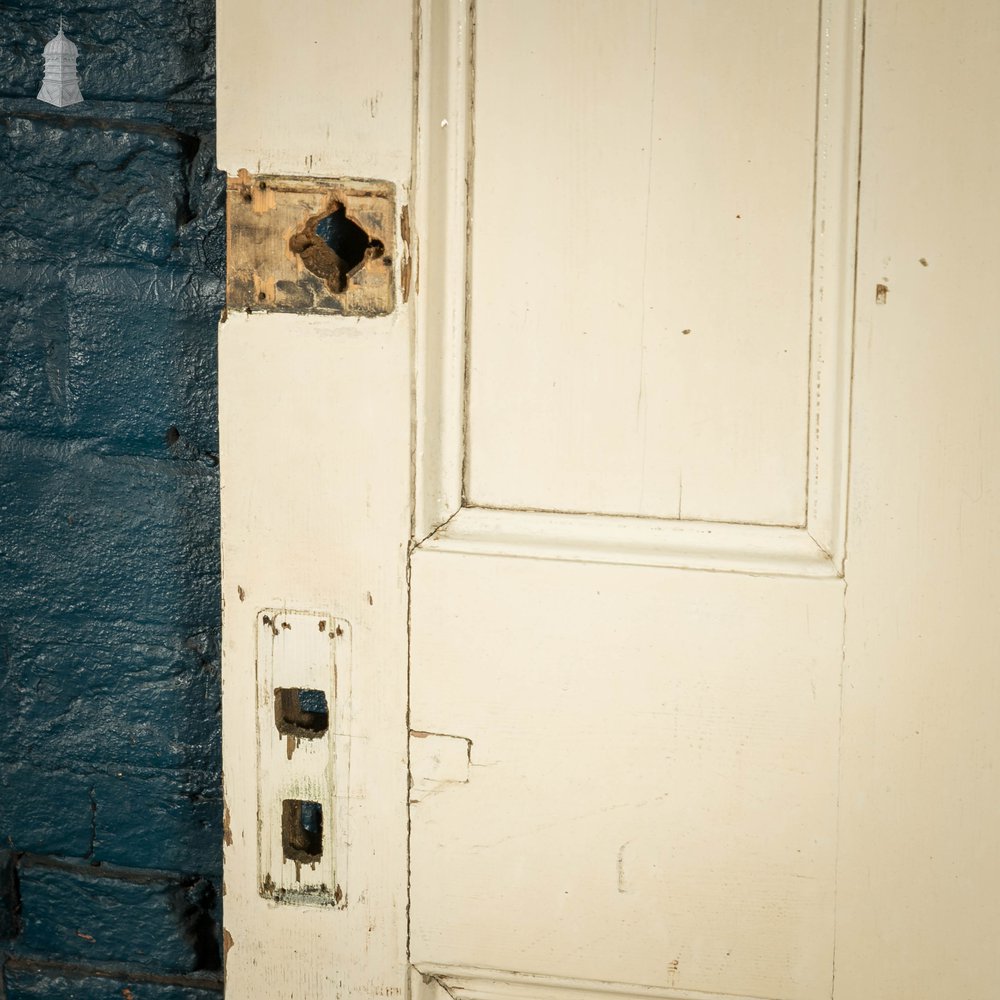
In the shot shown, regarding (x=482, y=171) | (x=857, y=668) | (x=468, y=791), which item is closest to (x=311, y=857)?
(x=468, y=791)

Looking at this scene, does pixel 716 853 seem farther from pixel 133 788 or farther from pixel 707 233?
pixel 133 788

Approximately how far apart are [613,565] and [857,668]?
0.74 feet

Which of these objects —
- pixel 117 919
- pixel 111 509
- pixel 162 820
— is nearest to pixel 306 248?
pixel 111 509

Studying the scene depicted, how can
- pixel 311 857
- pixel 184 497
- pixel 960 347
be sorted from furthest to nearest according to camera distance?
pixel 184 497, pixel 311 857, pixel 960 347

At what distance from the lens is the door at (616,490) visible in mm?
933

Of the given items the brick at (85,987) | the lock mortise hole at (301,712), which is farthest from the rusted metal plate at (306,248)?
the brick at (85,987)

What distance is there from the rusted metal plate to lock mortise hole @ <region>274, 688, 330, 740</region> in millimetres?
349

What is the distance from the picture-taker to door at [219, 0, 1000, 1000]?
93 cm

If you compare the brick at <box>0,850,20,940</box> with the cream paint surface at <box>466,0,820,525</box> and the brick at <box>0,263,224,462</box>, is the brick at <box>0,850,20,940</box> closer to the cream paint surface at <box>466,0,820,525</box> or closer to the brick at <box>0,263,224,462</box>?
the brick at <box>0,263,224,462</box>

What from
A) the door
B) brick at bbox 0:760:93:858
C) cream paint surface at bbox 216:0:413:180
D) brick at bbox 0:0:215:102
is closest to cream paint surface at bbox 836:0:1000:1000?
the door

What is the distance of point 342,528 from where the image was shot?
3.33ft

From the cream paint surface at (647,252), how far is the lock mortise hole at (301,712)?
0.95 ft

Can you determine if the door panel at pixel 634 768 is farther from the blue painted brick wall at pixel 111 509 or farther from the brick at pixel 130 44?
the brick at pixel 130 44

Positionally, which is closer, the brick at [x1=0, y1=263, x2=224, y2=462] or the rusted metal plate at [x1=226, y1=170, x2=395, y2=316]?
the rusted metal plate at [x1=226, y1=170, x2=395, y2=316]
